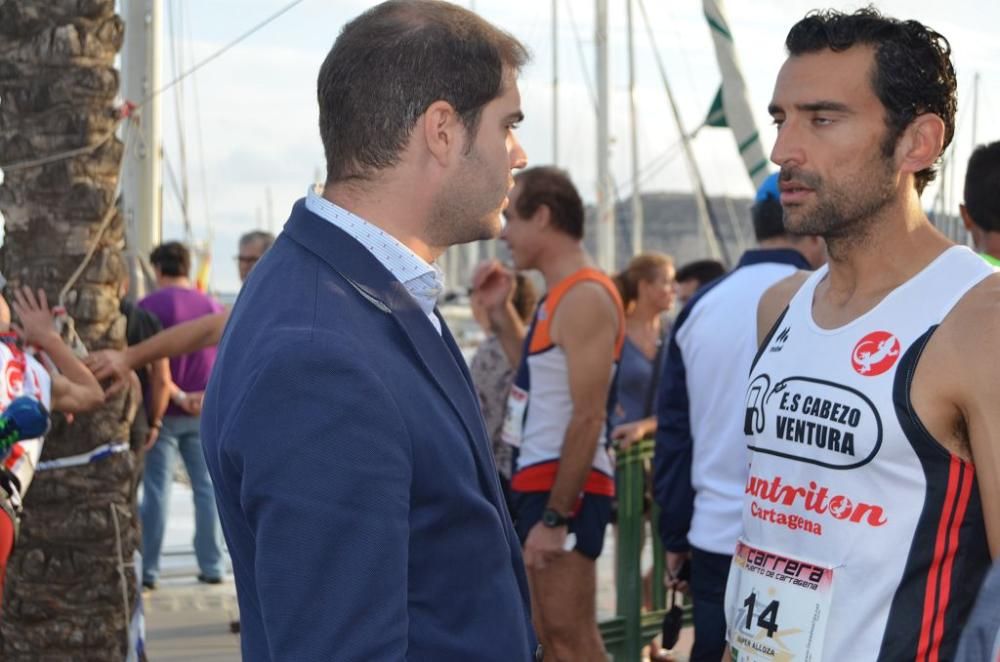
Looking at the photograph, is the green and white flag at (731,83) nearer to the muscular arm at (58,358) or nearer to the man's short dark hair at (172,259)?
the man's short dark hair at (172,259)

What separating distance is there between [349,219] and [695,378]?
2238mm

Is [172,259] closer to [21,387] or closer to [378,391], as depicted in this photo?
[21,387]

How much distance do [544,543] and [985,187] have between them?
6.26 feet

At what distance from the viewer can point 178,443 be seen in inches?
307

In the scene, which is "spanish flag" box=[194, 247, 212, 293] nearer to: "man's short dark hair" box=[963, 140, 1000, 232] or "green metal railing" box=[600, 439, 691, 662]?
"green metal railing" box=[600, 439, 691, 662]

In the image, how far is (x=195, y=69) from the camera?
4898 millimetres

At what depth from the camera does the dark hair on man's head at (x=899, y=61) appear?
7.74 feet

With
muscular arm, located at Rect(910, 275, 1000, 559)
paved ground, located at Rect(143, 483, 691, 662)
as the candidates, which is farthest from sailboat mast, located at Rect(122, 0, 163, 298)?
muscular arm, located at Rect(910, 275, 1000, 559)

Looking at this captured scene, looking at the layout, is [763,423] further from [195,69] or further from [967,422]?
[195,69]

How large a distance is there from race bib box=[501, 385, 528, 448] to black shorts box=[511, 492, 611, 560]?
205 millimetres

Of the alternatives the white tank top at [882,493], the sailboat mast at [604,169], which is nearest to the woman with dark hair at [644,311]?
the white tank top at [882,493]

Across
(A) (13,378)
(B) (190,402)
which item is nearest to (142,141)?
(B) (190,402)

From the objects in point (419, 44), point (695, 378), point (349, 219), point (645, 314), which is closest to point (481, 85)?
point (419, 44)

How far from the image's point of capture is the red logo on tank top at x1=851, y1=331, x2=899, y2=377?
7.10ft
